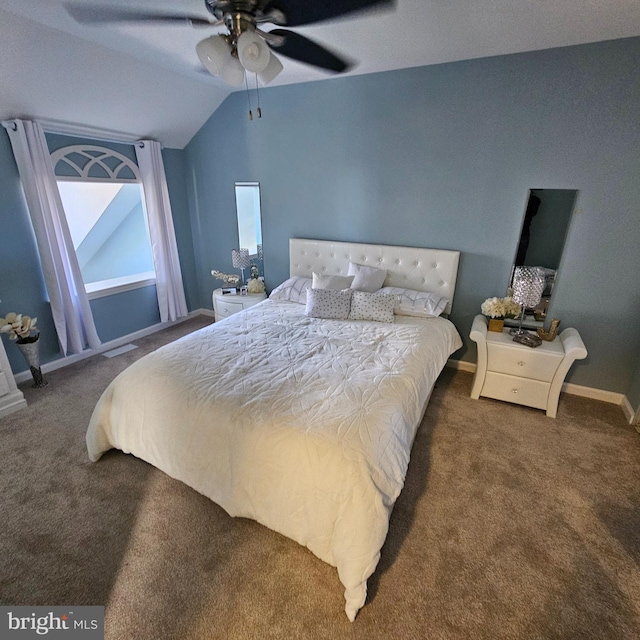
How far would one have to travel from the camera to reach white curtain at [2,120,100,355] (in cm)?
271

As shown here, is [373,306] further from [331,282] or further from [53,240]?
[53,240]

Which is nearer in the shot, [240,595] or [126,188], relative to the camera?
[240,595]

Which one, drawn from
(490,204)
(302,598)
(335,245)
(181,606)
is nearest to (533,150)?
(490,204)

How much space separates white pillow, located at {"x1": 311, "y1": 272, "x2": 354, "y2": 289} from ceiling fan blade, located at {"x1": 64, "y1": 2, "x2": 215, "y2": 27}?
1993mm

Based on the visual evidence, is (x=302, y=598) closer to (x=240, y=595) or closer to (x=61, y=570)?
(x=240, y=595)

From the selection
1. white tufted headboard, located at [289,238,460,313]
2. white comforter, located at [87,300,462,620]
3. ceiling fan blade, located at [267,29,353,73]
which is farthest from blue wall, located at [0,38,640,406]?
white comforter, located at [87,300,462,620]

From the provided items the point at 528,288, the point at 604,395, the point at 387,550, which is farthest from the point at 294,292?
the point at 604,395

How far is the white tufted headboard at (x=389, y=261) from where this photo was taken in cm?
303

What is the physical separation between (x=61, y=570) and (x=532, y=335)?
3258 millimetres

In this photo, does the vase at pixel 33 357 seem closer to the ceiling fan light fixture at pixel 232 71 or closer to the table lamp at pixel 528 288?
the ceiling fan light fixture at pixel 232 71

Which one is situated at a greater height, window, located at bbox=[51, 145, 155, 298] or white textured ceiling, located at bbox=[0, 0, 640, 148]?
white textured ceiling, located at bbox=[0, 0, 640, 148]

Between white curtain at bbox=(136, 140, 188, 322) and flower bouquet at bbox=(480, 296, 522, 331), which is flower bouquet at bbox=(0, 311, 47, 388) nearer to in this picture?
white curtain at bbox=(136, 140, 188, 322)

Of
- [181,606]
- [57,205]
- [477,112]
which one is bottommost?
[181,606]

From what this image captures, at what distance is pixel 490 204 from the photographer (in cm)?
278
